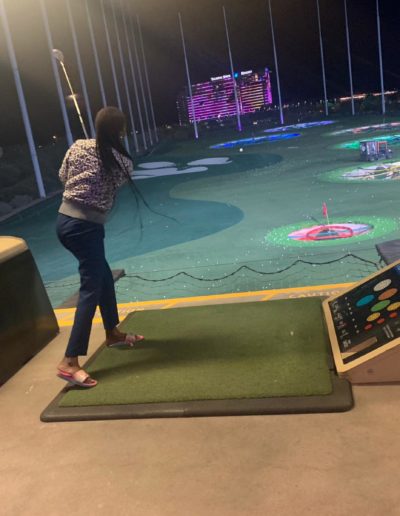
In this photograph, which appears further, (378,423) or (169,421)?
(169,421)

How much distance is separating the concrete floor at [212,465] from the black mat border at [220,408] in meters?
0.04

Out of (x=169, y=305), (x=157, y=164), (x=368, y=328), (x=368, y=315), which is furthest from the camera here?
(x=157, y=164)

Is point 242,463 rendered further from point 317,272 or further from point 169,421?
point 317,272

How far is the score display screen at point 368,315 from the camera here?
7.95 feet

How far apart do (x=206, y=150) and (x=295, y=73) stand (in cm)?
1862

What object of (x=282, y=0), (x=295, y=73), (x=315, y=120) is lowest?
(x=315, y=120)

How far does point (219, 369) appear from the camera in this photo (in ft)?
8.86

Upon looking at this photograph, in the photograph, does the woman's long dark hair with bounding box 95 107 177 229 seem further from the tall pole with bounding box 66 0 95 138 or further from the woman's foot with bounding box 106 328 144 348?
the tall pole with bounding box 66 0 95 138

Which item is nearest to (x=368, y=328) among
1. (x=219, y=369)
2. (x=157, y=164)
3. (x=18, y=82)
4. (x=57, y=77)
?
(x=219, y=369)

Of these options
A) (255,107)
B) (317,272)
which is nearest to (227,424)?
(317,272)

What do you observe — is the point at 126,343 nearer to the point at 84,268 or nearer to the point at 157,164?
the point at 84,268

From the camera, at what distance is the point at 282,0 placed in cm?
3391

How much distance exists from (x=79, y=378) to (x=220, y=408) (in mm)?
813

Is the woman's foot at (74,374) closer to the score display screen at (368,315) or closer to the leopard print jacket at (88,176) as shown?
the leopard print jacket at (88,176)
